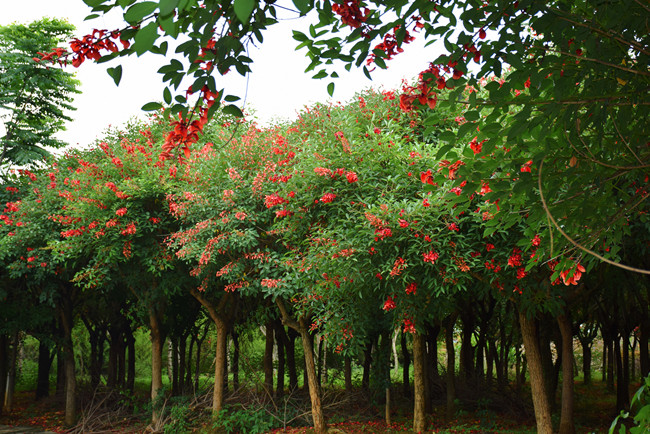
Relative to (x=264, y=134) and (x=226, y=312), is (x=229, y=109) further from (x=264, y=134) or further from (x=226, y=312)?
(x=226, y=312)

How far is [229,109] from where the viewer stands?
295 centimetres

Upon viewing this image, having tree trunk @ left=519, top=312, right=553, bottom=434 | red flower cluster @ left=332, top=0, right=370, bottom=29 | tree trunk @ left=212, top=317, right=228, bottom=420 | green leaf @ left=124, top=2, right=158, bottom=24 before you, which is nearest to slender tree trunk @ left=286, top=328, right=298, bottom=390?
tree trunk @ left=212, top=317, right=228, bottom=420

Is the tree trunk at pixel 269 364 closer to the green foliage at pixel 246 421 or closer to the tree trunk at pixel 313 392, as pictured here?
the green foliage at pixel 246 421

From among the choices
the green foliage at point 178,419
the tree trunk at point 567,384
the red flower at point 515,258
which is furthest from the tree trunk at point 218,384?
the red flower at point 515,258

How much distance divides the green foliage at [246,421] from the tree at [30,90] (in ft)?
36.3

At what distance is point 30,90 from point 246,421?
13297 millimetres

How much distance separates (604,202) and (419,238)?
11.4ft

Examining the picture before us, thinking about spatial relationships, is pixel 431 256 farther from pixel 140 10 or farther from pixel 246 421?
pixel 246 421

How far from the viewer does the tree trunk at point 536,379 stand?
9.58 metres

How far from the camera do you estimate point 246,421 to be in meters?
13.5

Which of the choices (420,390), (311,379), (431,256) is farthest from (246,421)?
(431,256)

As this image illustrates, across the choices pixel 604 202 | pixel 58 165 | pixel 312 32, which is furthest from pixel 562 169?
pixel 58 165

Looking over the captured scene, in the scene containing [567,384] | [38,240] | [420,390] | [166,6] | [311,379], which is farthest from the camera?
[38,240]

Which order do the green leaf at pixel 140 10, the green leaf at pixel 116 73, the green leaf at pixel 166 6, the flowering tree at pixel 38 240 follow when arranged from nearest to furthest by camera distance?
the green leaf at pixel 166 6
the green leaf at pixel 140 10
the green leaf at pixel 116 73
the flowering tree at pixel 38 240
